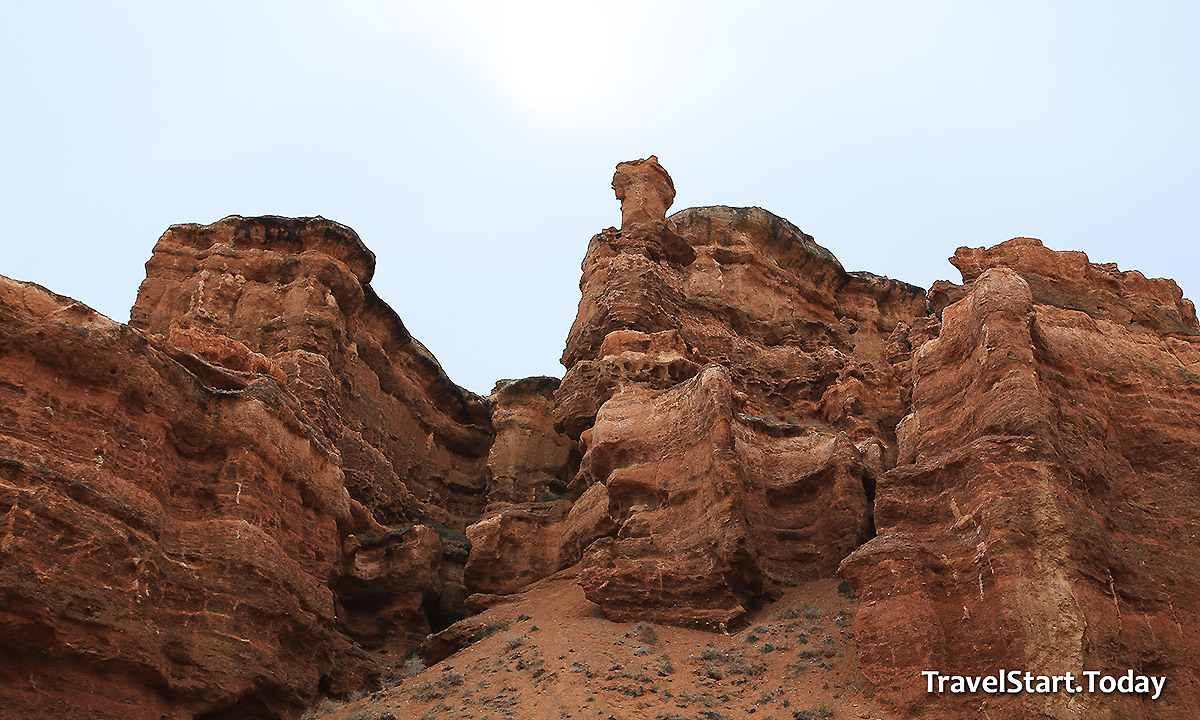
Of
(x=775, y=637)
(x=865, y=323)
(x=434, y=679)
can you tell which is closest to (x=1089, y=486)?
(x=775, y=637)

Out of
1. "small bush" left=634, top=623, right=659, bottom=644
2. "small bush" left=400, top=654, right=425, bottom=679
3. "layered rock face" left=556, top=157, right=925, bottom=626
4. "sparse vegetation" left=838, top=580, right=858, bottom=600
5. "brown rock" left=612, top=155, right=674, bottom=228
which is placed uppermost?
"brown rock" left=612, top=155, right=674, bottom=228

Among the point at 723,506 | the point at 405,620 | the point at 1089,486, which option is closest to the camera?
the point at 1089,486

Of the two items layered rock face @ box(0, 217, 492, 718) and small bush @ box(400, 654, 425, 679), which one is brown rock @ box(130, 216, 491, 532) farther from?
small bush @ box(400, 654, 425, 679)

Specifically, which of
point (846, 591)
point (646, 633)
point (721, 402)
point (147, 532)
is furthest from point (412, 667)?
point (846, 591)

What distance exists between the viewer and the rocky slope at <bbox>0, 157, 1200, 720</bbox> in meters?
18.8

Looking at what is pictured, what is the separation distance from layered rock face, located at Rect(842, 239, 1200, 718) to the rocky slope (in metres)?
0.06

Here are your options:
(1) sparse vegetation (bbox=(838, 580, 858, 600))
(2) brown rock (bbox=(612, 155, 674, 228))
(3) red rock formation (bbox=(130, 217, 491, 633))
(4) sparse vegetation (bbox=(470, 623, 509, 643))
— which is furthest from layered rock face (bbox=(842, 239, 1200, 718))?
(2) brown rock (bbox=(612, 155, 674, 228))

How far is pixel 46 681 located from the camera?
703 inches

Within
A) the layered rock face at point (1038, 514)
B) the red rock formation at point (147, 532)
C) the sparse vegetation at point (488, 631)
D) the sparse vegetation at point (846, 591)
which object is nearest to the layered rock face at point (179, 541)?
the red rock formation at point (147, 532)

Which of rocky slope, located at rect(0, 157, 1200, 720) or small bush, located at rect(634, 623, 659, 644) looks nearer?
rocky slope, located at rect(0, 157, 1200, 720)

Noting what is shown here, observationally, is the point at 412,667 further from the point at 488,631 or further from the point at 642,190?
the point at 642,190

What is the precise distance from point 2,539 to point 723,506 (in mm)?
15688

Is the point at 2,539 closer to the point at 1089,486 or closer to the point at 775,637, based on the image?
the point at 775,637

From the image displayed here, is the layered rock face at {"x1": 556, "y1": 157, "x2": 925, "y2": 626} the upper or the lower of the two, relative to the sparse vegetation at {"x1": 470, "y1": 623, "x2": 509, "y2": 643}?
upper
